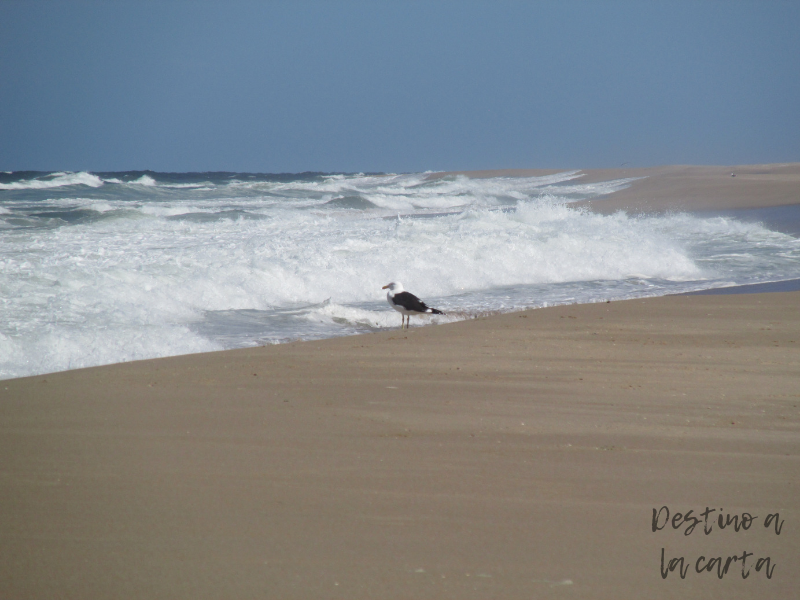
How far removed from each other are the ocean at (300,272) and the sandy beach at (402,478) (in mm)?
1588

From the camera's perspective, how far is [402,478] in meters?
2.63

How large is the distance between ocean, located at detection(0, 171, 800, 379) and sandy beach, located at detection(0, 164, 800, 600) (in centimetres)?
159

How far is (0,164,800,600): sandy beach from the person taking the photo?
200 centimetres

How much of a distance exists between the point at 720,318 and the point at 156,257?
7344mm

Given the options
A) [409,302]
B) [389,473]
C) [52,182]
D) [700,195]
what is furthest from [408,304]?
[52,182]

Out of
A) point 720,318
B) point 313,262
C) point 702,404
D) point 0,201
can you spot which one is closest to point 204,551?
point 702,404

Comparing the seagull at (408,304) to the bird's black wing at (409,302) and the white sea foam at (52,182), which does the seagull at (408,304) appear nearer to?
the bird's black wing at (409,302)

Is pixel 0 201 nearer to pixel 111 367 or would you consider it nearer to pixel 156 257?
pixel 156 257

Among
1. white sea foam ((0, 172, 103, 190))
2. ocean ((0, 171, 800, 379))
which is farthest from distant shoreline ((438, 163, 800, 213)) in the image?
white sea foam ((0, 172, 103, 190))

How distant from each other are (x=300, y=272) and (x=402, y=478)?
6.73 meters

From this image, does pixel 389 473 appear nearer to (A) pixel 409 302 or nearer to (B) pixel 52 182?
(A) pixel 409 302

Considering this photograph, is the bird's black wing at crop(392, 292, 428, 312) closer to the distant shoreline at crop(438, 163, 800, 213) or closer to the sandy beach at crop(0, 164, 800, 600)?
the sandy beach at crop(0, 164, 800, 600)

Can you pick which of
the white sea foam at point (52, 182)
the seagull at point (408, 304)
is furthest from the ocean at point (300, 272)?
the white sea foam at point (52, 182)

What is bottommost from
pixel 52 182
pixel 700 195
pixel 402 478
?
pixel 402 478
